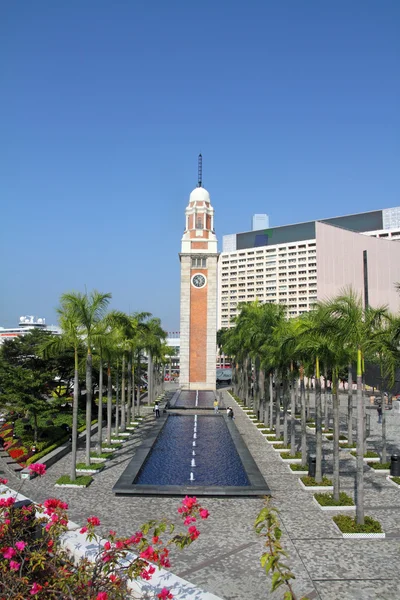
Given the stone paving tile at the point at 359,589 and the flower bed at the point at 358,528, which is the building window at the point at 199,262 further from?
the stone paving tile at the point at 359,589

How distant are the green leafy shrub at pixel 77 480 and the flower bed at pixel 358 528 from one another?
7.08 meters

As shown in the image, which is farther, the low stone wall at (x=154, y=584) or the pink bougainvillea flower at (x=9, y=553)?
the low stone wall at (x=154, y=584)

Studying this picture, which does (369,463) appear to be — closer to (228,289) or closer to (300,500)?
(300,500)

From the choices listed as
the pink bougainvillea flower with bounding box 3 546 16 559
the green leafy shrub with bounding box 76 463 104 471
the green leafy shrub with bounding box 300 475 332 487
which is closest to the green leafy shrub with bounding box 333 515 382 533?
the green leafy shrub with bounding box 300 475 332 487

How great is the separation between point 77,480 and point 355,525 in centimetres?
786

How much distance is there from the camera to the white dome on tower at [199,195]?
54353 mm

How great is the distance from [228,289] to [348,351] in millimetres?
104469

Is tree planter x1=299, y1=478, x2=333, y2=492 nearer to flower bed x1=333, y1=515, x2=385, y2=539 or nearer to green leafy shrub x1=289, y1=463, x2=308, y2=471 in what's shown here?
green leafy shrub x1=289, y1=463, x2=308, y2=471

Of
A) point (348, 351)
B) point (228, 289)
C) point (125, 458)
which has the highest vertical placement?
point (228, 289)

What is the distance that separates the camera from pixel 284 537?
10.6 meters

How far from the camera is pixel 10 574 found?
5598mm

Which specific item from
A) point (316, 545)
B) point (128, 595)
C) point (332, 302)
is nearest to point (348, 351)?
point (332, 302)

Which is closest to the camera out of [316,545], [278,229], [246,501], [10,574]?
[10,574]

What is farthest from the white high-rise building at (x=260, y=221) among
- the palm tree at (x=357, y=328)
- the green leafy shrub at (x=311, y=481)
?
the palm tree at (x=357, y=328)
